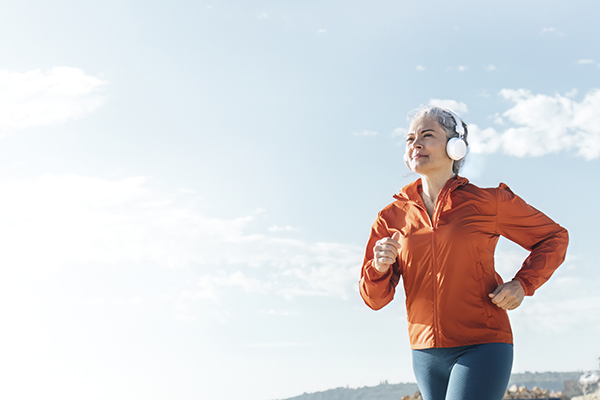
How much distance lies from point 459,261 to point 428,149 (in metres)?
0.58

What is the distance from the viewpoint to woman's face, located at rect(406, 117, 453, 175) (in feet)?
9.74

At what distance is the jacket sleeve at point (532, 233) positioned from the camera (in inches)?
111

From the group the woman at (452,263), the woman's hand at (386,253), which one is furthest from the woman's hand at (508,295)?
the woman's hand at (386,253)

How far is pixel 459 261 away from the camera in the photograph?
107 inches

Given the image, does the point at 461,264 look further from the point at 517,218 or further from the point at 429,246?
the point at 517,218

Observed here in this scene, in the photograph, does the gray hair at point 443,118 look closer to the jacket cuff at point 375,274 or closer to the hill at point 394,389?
the jacket cuff at point 375,274

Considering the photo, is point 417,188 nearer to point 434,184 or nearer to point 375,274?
point 434,184

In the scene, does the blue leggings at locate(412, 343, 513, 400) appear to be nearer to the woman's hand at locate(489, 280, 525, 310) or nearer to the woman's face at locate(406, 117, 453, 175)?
the woman's hand at locate(489, 280, 525, 310)

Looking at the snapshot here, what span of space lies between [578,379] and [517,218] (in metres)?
8.70

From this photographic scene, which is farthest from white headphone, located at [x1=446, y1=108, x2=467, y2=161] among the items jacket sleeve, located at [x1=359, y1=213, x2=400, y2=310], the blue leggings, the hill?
the hill

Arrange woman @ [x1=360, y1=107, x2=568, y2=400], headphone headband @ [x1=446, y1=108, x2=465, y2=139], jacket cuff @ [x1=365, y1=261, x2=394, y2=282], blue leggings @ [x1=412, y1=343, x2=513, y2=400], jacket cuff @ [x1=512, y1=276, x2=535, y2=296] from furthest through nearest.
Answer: headphone headband @ [x1=446, y1=108, x2=465, y2=139]
jacket cuff @ [x1=365, y1=261, x2=394, y2=282]
jacket cuff @ [x1=512, y1=276, x2=535, y2=296]
woman @ [x1=360, y1=107, x2=568, y2=400]
blue leggings @ [x1=412, y1=343, x2=513, y2=400]

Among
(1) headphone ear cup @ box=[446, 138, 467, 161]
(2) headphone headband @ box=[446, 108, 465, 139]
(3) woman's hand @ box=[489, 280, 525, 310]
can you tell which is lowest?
(3) woman's hand @ box=[489, 280, 525, 310]

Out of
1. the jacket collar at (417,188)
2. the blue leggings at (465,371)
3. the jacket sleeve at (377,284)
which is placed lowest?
the blue leggings at (465,371)

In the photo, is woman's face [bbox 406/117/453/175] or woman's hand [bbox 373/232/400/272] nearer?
woman's hand [bbox 373/232/400/272]
